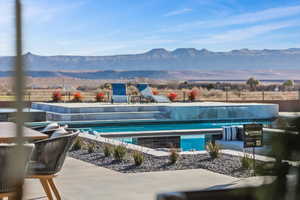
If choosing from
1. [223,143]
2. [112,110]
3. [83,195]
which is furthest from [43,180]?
[112,110]

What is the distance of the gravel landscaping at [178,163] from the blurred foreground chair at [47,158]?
8.01ft

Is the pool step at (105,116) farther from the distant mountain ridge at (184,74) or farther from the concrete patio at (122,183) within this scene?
the distant mountain ridge at (184,74)

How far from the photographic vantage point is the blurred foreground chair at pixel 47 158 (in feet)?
16.9

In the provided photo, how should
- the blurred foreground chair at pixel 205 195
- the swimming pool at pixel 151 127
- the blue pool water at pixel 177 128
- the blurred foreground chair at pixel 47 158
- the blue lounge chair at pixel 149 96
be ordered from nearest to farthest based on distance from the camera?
the blurred foreground chair at pixel 205 195 → the blurred foreground chair at pixel 47 158 → the blue pool water at pixel 177 128 → the swimming pool at pixel 151 127 → the blue lounge chair at pixel 149 96

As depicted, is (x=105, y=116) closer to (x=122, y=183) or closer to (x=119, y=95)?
(x=119, y=95)

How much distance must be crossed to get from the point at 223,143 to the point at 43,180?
7.40m

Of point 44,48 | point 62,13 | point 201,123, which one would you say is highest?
point 62,13

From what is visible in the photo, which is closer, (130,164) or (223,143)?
(130,164)

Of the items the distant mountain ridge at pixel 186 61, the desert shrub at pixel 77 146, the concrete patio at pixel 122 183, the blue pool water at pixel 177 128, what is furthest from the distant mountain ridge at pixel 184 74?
the concrete patio at pixel 122 183

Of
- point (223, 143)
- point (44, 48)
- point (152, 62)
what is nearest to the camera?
point (44, 48)

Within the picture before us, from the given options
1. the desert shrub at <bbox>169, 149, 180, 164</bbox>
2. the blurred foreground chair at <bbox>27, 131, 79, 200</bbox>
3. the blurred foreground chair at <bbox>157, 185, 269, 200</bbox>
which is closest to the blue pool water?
the desert shrub at <bbox>169, 149, 180, 164</bbox>

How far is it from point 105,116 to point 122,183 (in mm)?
12178

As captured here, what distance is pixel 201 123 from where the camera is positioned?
1933cm

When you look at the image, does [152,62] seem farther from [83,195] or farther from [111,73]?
[83,195]
